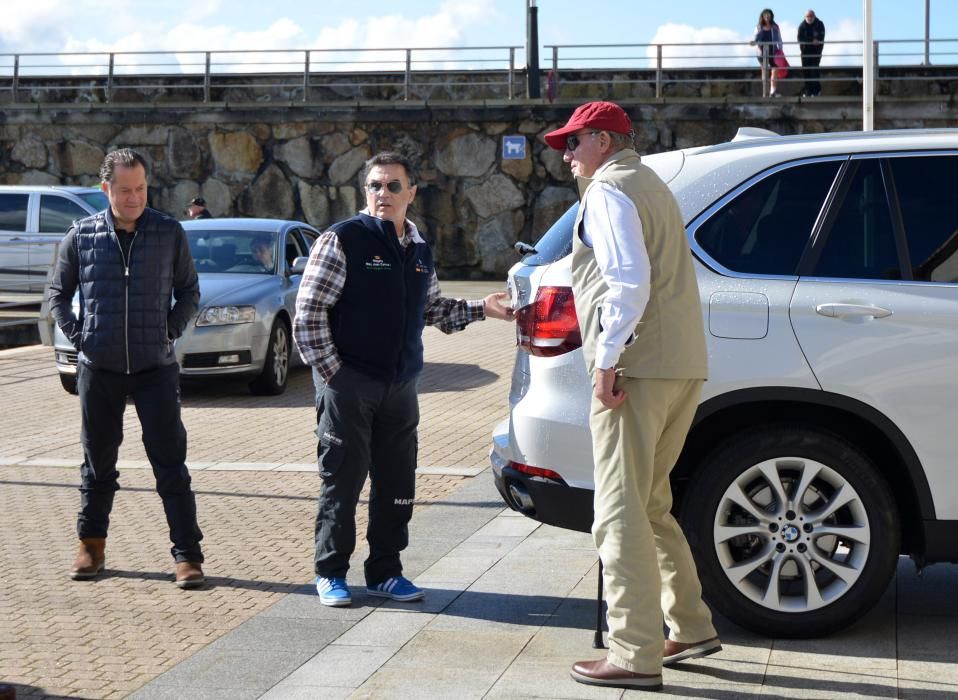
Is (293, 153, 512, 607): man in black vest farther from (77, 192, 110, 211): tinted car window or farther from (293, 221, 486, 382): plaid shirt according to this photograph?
(77, 192, 110, 211): tinted car window

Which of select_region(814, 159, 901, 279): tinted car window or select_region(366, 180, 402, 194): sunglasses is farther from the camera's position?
select_region(366, 180, 402, 194): sunglasses

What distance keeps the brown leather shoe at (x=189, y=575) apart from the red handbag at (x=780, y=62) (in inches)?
960

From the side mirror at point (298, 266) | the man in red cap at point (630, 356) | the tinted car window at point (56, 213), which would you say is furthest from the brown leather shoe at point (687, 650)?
the tinted car window at point (56, 213)

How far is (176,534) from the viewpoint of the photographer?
6180 mm

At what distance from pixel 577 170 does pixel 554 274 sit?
0.57 meters

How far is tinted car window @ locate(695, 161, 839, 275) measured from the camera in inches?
204

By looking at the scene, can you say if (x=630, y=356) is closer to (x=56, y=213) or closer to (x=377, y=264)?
(x=377, y=264)

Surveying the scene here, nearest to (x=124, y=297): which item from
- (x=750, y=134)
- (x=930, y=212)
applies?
(x=750, y=134)

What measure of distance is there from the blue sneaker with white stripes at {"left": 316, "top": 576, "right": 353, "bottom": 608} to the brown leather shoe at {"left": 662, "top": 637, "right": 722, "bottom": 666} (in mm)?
1423

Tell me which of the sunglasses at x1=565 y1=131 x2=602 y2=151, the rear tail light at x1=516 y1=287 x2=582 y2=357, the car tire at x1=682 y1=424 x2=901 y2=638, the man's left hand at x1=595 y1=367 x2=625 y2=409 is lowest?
the car tire at x1=682 y1=424 x2=901 y2=638

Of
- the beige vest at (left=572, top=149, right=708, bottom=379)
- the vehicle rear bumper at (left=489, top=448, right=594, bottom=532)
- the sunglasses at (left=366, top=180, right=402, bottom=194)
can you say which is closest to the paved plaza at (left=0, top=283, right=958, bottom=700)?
the vehicle rear bumper at (left=489, top=448, right=594, bottom=532)

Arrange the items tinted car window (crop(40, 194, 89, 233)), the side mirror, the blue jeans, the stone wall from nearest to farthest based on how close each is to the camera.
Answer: the blue jeans → the side mirror → tinted car window (crop(40, 194, 89, 233)) → the stone wall

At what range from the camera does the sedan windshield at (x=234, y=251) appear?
13.7 meters

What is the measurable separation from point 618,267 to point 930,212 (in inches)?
56.4
